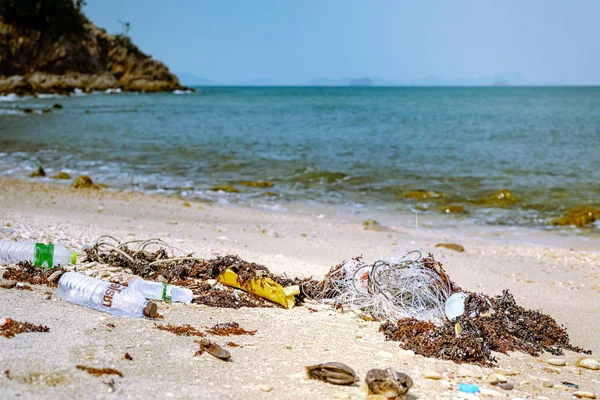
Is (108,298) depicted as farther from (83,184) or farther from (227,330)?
(83,184)

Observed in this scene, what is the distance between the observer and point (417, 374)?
3760 mm

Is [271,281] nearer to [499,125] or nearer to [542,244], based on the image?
[542,244]

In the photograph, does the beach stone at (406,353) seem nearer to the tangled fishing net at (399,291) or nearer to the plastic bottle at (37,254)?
the tangled fishing net at (399,291)

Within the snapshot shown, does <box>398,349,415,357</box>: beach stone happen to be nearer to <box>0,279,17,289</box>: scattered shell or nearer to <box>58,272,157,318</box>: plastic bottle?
<box>58,272,157,318</box>: plastic bottle

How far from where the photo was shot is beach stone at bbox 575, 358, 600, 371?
173 inches

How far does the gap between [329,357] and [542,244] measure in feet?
25.5

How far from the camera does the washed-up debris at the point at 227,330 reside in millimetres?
4184

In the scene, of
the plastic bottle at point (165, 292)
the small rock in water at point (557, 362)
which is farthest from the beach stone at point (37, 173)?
the small rock in water at point (557, 362)

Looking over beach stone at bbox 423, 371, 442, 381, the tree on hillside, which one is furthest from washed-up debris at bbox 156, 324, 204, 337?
the tree on hillside

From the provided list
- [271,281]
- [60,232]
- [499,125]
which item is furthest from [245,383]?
[499,125]

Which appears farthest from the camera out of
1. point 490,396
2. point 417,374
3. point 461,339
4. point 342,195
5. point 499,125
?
point 499,125

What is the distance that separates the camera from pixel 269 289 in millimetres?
5027

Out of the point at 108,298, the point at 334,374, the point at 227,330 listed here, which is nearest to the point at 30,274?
the point at 108,298

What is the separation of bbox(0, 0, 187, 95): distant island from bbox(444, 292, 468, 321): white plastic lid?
2635 inches
